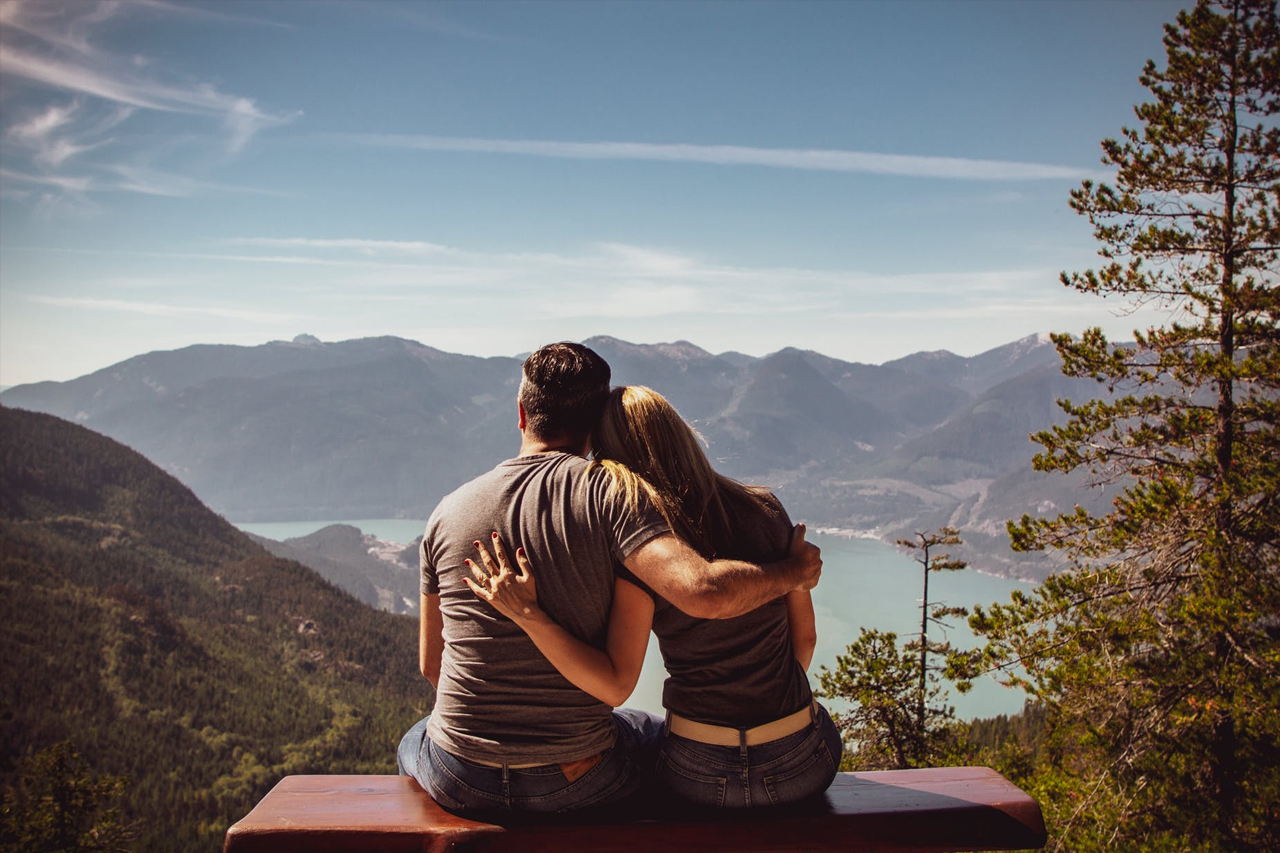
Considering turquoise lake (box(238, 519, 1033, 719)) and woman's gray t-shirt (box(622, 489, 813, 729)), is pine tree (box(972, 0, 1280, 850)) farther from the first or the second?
turquoise lake (box(238, 519, 1033, 719))

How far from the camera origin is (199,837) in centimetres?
6412

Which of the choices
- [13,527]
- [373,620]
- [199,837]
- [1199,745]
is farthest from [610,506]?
[13,527]

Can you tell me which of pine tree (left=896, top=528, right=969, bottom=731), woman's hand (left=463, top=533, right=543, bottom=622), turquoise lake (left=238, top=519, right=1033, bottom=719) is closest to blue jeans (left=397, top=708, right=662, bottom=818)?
woman's hand (left=463, top=533, right=543, bottom=622)

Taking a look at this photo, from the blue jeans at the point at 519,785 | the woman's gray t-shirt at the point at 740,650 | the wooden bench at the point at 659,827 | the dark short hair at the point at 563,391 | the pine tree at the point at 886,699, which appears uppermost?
the dark short hair at the point at 563,391

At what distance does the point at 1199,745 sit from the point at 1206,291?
5197 mm

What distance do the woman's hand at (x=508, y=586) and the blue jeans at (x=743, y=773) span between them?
65 cm

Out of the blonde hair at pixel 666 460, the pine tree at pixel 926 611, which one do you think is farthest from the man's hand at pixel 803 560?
the pine tree at pixel 926 611

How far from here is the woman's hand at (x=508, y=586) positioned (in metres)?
1.99

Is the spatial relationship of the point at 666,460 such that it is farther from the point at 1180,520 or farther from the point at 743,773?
the point at 1180,520

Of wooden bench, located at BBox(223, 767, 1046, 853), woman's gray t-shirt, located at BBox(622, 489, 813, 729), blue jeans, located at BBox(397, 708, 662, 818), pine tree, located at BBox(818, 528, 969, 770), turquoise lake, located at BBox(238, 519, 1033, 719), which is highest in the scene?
woman's gray t-shirt, located at BBox(622, 489, 813, 729)

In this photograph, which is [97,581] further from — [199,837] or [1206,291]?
[1206,291]

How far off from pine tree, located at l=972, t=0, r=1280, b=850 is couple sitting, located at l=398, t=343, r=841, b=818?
7.30 meters

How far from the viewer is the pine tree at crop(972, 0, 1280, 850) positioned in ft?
27.6

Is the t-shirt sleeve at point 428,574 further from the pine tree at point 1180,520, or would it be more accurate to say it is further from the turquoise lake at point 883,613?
the turquoise lake at point 883,613
